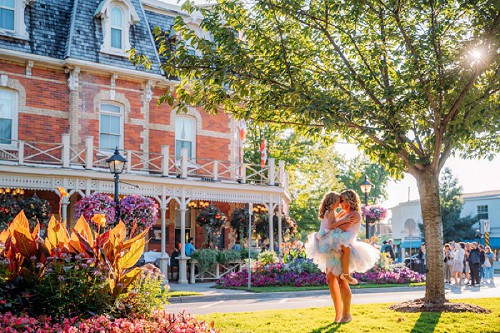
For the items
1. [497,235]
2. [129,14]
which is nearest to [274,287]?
[129,14]

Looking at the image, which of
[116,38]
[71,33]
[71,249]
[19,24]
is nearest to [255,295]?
[71,249]

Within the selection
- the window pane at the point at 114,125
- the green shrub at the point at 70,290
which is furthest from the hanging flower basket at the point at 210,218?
the green shrub at the point at 70,290

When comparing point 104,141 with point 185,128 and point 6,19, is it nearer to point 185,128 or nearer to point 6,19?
point 185,128

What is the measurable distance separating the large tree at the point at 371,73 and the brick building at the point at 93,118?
10437mm

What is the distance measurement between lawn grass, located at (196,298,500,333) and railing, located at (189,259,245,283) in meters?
12.3

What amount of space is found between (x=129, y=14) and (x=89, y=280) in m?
Result: 19.9

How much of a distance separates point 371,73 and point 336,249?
4140 mm

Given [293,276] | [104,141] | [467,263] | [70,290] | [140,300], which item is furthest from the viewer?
[467,263]

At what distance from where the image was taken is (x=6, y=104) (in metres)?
22.1

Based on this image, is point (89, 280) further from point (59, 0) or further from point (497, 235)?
point (497, 235)

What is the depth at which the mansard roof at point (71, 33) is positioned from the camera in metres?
22.5

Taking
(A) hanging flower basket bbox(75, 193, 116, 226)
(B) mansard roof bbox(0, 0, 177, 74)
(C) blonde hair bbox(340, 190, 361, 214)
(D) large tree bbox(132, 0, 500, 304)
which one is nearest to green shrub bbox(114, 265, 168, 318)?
(C) blonde hair bbox(340, 190, 361, 214)

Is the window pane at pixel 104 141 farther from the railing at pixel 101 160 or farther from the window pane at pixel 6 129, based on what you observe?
the window pane at pixel 6 129

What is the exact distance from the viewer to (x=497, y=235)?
51.1 meters
